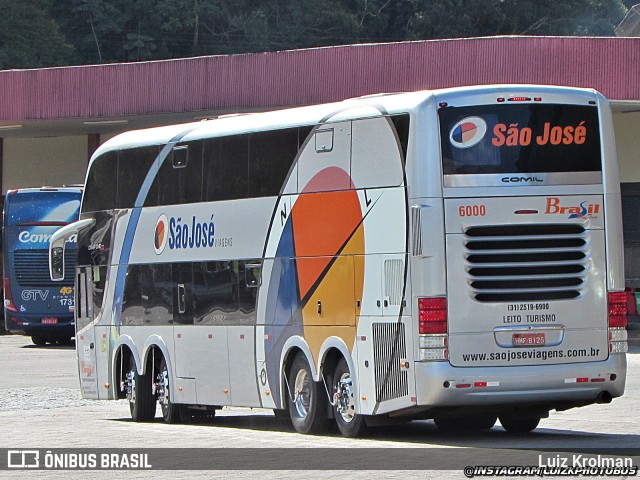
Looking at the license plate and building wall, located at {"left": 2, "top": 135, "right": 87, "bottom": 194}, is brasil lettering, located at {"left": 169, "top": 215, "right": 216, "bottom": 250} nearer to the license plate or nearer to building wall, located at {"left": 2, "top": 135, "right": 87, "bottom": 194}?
the license plate

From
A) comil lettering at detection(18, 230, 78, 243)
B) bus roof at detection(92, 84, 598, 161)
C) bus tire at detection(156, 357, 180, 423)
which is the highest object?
comil lettering at detection(18, 230, 78, 243)

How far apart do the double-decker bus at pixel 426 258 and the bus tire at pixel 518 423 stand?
0.10 ft

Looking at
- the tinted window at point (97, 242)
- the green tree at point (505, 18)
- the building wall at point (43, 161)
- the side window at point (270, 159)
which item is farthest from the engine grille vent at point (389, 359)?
the green tree at point (505, 18)

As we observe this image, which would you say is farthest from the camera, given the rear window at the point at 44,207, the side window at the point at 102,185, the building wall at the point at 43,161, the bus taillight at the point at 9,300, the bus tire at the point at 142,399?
the building wall at the point at 43,161

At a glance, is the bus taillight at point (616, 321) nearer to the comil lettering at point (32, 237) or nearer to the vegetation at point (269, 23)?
the comil lettering at point (32, 237)

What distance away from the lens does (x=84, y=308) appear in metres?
21.5

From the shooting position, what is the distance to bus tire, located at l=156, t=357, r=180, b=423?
63.5ft

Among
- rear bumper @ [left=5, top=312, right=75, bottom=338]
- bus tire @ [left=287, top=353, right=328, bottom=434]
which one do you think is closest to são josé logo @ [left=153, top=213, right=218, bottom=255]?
bus tire @ [left=287, top=353, right=328, bottom=434]

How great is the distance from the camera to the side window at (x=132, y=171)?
19.7 metres

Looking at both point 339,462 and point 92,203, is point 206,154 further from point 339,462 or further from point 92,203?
point 339,462

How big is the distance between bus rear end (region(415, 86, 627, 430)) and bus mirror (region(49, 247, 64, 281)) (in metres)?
8.79

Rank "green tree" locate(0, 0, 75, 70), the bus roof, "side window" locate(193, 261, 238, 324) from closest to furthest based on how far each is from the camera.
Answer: the bus roof → "side window" locate(193, 261, 238, 324) → "green tree" locate(0, 0, 75, 70)

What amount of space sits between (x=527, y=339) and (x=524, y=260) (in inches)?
29.4

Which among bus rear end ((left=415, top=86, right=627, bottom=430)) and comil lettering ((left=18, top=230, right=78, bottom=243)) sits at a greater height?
comil lettering ((left=18, top=230, right=78, bottom=243))
